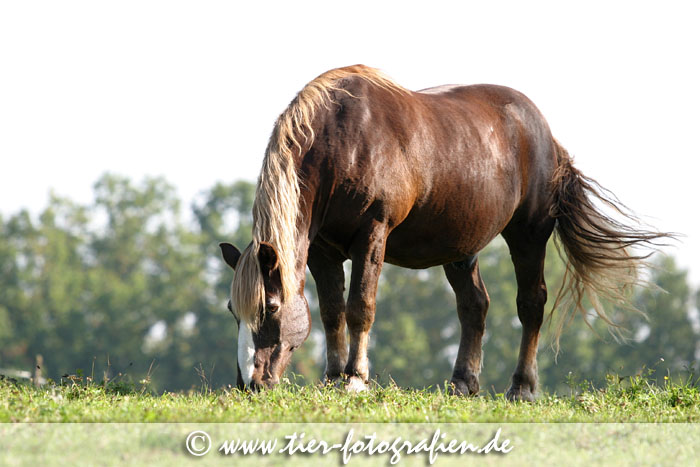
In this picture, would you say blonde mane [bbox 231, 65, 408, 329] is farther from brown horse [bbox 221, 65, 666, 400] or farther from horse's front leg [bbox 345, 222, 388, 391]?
horse's front leg [bbox 345, 222, 388, 391]

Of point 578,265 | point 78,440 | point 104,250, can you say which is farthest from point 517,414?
point 104,250

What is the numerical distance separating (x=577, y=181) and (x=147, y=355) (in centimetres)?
4917

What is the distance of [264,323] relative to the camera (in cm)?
602

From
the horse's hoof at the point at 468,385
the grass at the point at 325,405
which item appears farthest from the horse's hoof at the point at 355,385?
the horse's hoof at the point at 468,385

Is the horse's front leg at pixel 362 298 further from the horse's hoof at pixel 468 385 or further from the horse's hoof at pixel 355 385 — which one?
the horse's hoof at pixel 468 385

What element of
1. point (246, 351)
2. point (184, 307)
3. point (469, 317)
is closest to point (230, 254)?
point (246, 351)

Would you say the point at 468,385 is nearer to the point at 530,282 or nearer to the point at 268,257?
the point at 530,282

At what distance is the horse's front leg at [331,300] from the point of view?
7.17 metres

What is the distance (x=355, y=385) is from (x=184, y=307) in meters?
54.3

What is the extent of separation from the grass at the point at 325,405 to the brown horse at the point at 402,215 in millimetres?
473

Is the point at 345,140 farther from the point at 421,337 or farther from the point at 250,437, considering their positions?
the point at 421,337

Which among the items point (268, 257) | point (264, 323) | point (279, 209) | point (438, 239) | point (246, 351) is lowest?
point (246, 351)

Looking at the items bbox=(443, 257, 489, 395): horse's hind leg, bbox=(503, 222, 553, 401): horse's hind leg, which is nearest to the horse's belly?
bbox=(443, 257, 489, 395): horse's hind leg

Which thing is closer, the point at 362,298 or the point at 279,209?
the point at 279,209
